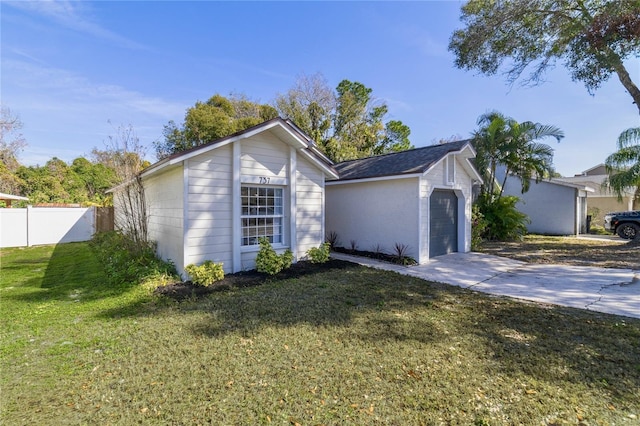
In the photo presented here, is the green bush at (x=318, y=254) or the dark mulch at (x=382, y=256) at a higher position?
the green bush at (x=318, y=254)

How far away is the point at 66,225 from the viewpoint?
50.2 feet

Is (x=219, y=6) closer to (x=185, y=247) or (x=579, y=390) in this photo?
(x=185, y=247)

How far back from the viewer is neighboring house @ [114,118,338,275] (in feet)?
23.2

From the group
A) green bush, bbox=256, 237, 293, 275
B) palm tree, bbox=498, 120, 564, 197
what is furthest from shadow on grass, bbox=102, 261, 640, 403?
palm tree, bbox=498, 120, 564, 197

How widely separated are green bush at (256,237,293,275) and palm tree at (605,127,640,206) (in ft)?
51.6

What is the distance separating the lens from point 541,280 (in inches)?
300

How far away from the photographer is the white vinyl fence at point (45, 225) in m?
13.7

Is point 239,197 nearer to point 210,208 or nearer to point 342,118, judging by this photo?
point 210,208

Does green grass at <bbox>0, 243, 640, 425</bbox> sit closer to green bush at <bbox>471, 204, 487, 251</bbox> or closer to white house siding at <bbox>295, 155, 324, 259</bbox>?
white house siding at <bbox>295, 155, 324, 259</bbox>

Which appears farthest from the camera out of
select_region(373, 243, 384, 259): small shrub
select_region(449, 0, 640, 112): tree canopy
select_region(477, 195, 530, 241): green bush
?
select_region(477, 195, 530, 241): green bush

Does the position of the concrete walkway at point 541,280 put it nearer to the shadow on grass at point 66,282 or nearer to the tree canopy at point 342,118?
the shadow on grass at point 66,282

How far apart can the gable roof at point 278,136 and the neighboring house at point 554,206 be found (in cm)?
1531

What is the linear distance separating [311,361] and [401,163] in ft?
28.1

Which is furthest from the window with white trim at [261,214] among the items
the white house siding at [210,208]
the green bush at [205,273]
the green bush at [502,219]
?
the green bush at [502,219]
